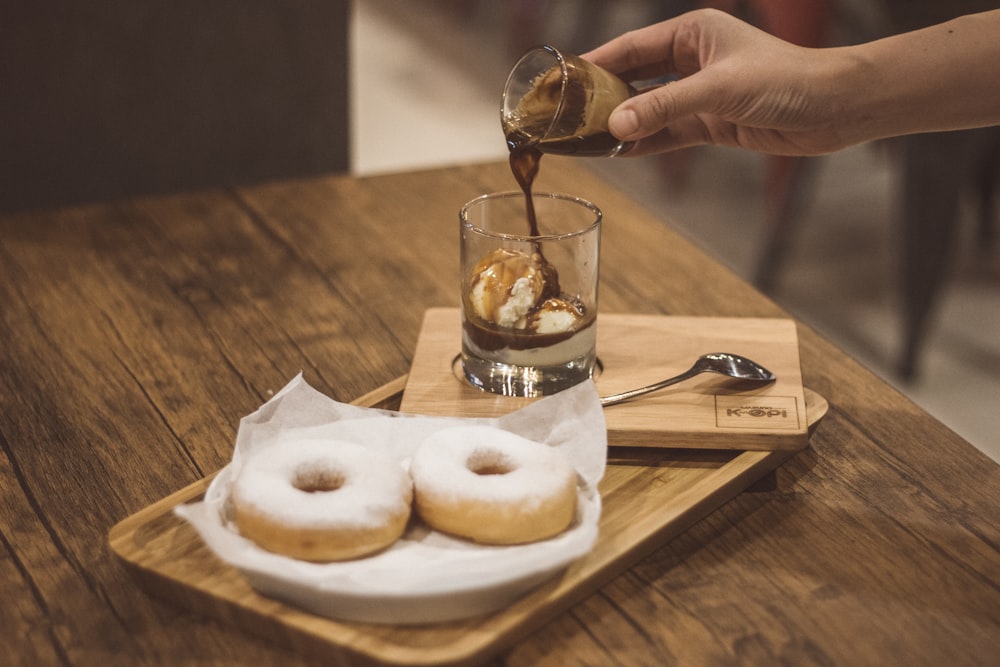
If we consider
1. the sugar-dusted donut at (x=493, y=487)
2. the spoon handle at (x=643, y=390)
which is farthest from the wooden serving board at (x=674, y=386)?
the sugar-dusted donut at (x=493, y=487)

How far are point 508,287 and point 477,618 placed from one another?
0.33m

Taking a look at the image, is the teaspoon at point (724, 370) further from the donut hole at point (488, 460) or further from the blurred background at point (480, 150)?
the blurred background at point (480, 150)

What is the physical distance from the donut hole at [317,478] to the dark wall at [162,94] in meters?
1.17

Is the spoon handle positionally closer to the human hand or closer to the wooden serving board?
the wooden serving board

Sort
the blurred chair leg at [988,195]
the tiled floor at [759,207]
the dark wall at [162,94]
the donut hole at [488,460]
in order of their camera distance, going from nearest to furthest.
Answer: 1. the donut hole at [488,460]
2. the dark wall at [162,94]
3. the tiled floor at [759,207]
4. the blurred chair leg at [988,195]

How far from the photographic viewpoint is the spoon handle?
3.23ft

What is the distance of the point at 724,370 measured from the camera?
1.03 metres

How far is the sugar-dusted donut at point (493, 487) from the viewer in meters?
0.77

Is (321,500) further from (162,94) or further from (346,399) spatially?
(162,94)

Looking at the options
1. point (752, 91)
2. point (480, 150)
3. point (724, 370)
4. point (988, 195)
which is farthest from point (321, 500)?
point (480, 150)

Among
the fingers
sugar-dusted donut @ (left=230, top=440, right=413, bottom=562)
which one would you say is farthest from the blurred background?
sugar-dusted donut @ (left=230, top=440, right=413, bottom=562)

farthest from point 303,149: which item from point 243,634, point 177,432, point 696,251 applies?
point 243,634

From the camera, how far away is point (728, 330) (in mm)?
1138

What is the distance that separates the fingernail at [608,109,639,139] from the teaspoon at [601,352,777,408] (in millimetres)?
222
